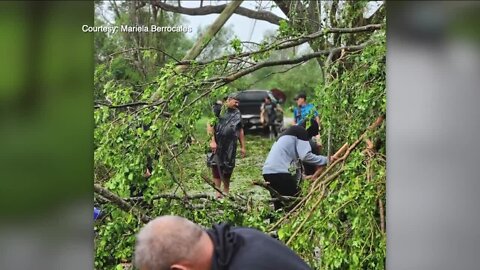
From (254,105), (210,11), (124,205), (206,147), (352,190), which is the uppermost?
(210,11)

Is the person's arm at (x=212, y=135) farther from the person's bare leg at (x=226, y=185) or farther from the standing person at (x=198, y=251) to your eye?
the standing person at (x=198, y=251)

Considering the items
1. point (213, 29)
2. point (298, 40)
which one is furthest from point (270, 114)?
point (213, 29)

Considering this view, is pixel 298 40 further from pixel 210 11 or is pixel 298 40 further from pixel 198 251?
pixel 198 251

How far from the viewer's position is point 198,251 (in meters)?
2.36

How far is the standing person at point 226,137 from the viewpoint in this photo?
4.68 meters

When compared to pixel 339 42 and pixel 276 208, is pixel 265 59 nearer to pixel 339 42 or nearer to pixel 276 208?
pixel 339 42

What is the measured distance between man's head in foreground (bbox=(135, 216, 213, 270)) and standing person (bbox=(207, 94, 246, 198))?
230cm

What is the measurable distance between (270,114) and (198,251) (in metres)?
2.38

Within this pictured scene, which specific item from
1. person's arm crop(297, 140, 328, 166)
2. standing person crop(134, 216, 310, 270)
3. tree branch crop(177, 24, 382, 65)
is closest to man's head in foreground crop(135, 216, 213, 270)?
standing person crop(134, 216, 310, 270)

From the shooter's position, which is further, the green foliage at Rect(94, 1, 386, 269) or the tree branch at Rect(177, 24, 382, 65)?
the tree branch at Rect(177, 24, 382, 65)

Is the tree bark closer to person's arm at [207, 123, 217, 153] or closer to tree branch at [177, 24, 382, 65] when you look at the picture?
tree branch at [177, 24, 382, 65]

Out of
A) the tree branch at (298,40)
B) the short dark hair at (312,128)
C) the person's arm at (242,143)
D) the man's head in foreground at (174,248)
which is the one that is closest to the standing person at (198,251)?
the man's head in foreground at (174,248)

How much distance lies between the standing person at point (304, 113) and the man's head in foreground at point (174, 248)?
2403 mm

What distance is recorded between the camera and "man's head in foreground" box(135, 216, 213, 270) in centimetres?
233
